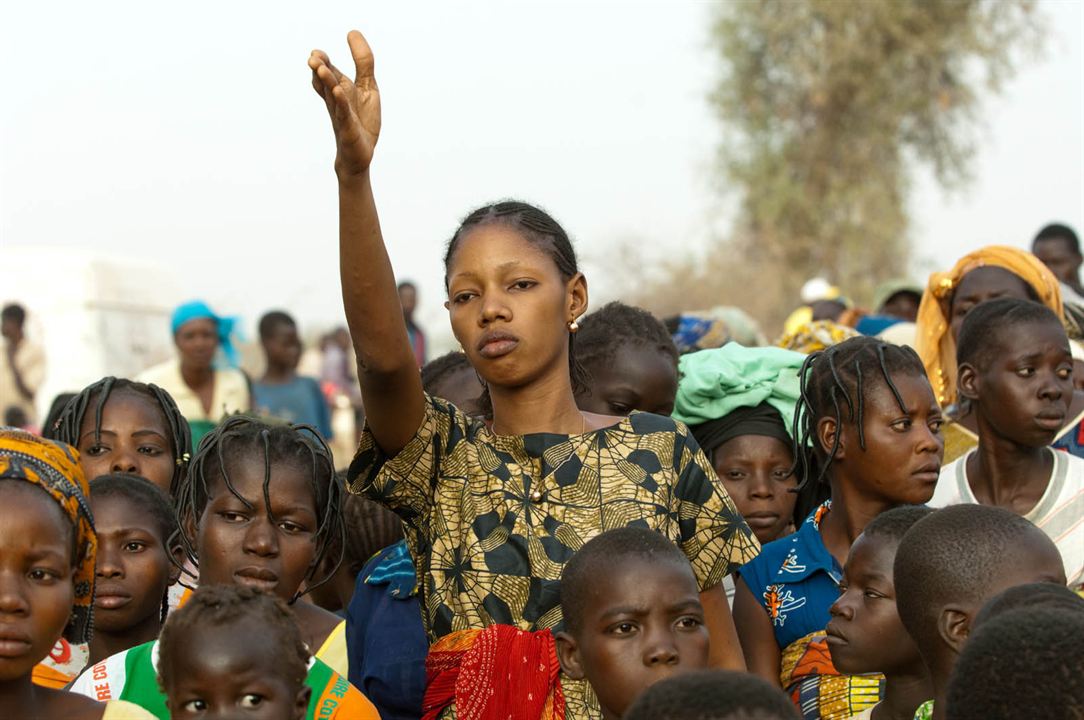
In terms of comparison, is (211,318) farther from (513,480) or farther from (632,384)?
(513,480)

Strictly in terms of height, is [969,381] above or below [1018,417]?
above

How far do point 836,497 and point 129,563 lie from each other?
202cm

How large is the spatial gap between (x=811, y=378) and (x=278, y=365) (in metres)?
7.30

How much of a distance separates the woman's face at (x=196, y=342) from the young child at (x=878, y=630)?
5.74m

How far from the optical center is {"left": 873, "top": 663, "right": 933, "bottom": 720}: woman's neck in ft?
11.1

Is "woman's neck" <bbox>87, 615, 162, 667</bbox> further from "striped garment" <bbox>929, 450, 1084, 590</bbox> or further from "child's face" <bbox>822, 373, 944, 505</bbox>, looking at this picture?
"striped garment" <bbox>929, 450, 1084, 590</bbox>

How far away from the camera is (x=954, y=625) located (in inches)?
121

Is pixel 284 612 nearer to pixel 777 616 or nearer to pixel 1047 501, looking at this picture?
pixel 777 616

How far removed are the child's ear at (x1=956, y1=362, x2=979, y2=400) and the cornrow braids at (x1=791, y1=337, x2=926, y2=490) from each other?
1.64 feet

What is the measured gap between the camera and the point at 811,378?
4430mm

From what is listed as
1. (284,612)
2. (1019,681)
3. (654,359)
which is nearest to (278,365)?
(654,359)

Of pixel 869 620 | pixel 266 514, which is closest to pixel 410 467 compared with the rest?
pixel 266 514

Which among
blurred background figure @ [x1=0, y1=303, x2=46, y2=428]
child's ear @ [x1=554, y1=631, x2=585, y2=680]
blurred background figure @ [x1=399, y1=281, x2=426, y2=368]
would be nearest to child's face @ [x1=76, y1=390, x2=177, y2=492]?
child's ear @ [x1=554, y1=631, x2=585, y2=680]

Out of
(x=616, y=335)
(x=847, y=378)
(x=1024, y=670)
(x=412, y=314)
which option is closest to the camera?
(x=1024, y=670)
